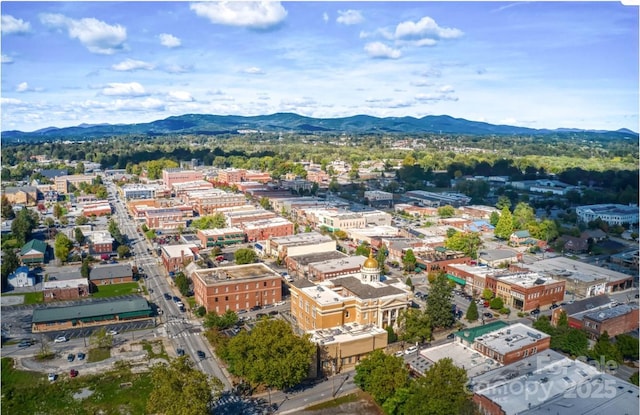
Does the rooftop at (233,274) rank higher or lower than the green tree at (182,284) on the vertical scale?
higher

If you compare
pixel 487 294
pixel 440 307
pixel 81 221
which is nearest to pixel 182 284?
pixel 440 307

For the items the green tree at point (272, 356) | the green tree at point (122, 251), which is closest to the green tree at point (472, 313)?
the green tree at point (272, 356)

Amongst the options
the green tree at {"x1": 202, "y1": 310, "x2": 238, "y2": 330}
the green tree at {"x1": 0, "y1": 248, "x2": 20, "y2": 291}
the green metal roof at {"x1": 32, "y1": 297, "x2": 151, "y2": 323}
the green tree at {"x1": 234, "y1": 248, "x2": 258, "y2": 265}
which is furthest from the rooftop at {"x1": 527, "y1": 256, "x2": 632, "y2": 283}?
the green tree at {"x1": 0, "y1": 248, "x2": 20, "y2": 291}

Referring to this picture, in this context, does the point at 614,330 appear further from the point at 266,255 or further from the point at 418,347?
the point at 266,255

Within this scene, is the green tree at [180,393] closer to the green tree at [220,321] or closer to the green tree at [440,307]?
the green tree at [220,321]

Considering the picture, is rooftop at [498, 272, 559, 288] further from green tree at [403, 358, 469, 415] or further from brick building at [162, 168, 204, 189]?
brick building at [162, 168, 204, 189]

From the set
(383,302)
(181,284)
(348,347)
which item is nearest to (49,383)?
(181,284)

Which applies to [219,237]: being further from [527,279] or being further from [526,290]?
[526,290]
